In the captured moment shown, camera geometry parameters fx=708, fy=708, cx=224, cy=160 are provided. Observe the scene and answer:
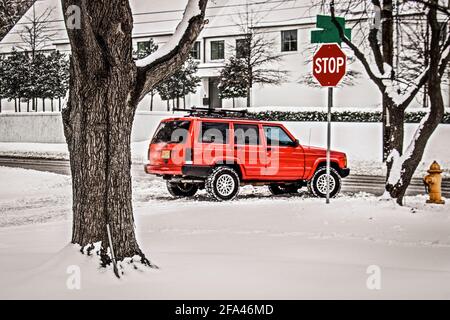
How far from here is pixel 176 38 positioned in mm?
8180

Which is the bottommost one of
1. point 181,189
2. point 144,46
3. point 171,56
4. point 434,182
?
point 181,189

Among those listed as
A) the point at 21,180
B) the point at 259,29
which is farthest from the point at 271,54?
the point at 21,180

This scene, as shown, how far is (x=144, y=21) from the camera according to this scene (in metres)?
50.6

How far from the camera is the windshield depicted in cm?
1537

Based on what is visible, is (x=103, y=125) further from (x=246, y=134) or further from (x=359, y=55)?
(x=246, y=134)

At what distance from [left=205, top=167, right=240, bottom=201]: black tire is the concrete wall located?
77.8ft

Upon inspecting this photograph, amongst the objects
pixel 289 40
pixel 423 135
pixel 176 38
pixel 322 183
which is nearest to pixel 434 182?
pixel 423 135

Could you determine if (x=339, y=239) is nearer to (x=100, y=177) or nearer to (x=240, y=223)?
(x=240, y=223)

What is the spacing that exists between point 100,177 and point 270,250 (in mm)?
2487

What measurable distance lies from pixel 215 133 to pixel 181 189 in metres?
1.75

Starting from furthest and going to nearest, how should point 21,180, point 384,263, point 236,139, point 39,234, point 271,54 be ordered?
point 271,54 < point 21,180 < point 236,139 < point 39,234 < point 384,263

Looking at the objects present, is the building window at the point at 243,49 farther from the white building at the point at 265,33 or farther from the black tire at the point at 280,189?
the black tire at the point at 280,189

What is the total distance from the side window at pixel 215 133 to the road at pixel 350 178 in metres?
3.89

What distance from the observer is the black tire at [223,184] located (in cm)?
1535
